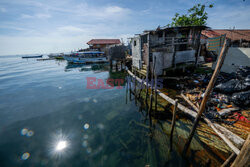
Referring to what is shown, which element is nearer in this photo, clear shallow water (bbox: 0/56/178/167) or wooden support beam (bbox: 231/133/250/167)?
wooden support beam (bbox: 231/133/250/167)

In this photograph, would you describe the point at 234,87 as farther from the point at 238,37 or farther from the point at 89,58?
the point at 89,58

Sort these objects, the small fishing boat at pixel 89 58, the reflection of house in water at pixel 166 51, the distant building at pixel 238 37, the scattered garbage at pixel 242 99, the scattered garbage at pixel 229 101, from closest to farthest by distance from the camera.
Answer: the scattered garbage at pixel 229 101 → the scattered garbage at pixel 242 99 → the reflection of house in water at pixel 166 51 → the distant building at pixel 238 37 → the small fishing boat at pixel 89 58

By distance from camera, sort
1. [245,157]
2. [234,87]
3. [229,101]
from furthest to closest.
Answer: [234,87], [229,101], [245,157]

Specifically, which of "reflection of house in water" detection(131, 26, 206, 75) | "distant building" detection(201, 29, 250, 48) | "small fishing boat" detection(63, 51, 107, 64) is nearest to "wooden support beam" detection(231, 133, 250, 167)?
"reflection of house in water" detection(131, 26, 206, 75)

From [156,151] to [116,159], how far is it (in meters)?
2.09

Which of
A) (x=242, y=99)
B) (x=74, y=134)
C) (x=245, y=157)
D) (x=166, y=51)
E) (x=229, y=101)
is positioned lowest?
(x=74, y=134)

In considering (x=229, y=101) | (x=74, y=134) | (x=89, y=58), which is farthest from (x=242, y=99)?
(x=89, y=58)

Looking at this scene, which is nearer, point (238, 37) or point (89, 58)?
point (238, 37)

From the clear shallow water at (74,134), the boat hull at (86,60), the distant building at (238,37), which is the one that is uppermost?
the distant building at (238,37)

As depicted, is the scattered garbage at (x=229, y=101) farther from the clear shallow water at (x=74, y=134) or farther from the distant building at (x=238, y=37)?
the distant building at (x=238, y=37)

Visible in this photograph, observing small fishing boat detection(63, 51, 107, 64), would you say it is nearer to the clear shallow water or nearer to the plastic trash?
the clear shallow water

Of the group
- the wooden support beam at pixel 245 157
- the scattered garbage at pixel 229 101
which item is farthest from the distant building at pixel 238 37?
the wooden support beam at pixel 245 157

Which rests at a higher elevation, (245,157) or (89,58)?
(89,58)

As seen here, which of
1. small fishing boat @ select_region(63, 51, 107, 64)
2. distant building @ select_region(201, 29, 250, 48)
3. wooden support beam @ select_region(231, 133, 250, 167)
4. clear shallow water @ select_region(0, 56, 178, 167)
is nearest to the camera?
wooden support beam @ select_region(231, 133, 250, 167)
